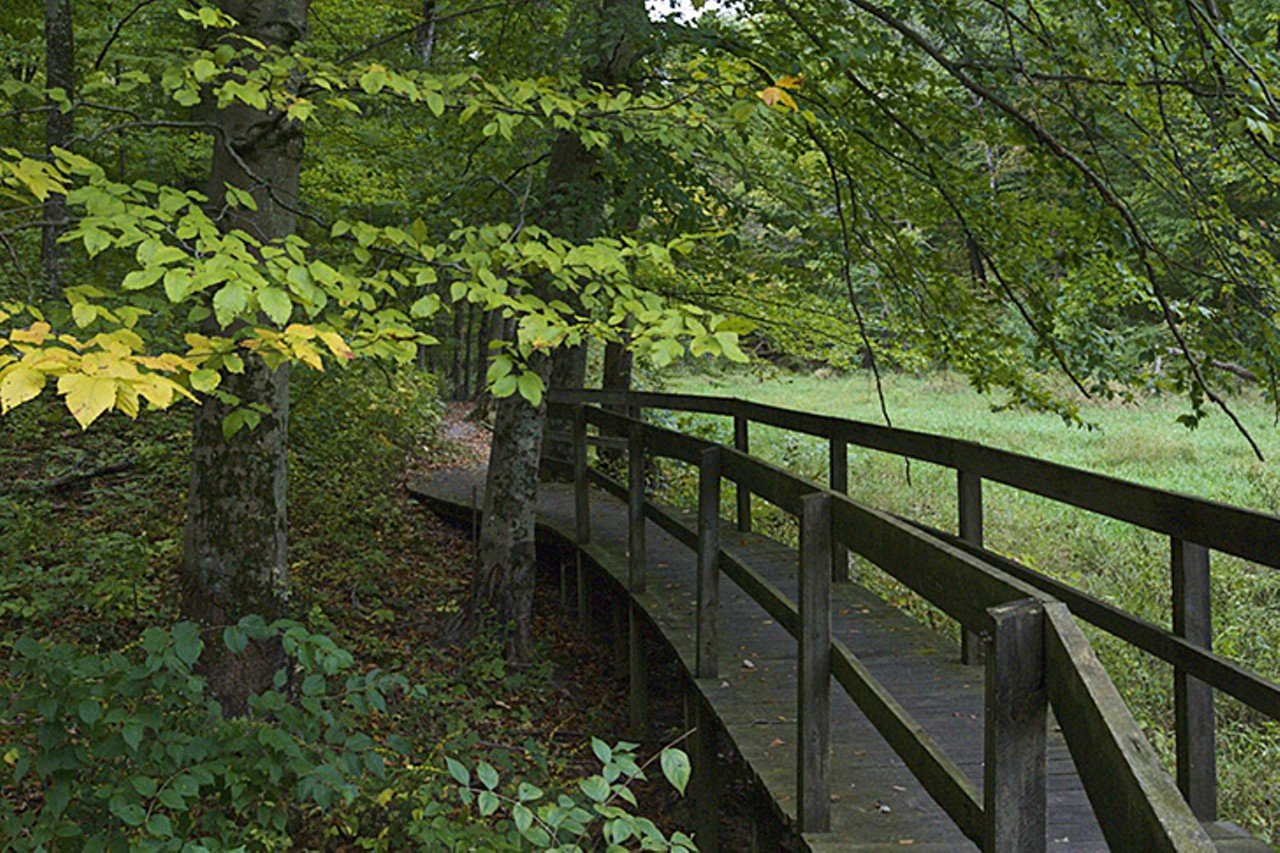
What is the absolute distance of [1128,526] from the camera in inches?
477

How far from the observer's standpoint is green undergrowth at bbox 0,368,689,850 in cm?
374

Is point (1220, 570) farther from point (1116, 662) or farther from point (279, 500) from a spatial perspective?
point (279, 500)

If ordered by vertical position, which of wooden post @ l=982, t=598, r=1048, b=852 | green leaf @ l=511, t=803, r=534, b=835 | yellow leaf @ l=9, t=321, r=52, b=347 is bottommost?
green leaf @ l=511, t=803, r=534, b=835

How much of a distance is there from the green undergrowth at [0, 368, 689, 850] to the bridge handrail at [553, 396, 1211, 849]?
709 millimetres

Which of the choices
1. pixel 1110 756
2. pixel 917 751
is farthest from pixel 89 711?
pixel 1110 756

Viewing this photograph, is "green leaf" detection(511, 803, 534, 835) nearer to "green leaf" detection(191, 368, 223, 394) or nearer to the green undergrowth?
the green undergrowth

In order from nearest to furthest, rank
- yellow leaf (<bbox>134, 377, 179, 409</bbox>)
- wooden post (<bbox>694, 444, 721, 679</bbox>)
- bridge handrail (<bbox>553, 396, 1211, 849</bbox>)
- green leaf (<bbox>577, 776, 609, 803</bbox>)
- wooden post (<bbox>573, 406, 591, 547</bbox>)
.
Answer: bridge handrail (<bbox>553, 396, 1211, 849</bbox>), yellow leaf (<bbox>134, 377, 179, 409</bbox>), green leaf (<bbox>577, 776, 609, 803</bbox>), wooden post (<bbox>694, 444, 721, 679</bbox>), wooden post (<bbox>573, 406, 591, 547</bbox>)

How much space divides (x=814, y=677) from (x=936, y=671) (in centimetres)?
187

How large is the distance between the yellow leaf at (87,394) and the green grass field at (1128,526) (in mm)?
5707

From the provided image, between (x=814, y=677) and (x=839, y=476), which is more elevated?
(x=839, y=476)

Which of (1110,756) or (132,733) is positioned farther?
(132,733)

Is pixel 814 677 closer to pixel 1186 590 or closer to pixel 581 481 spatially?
pixel 1186 590

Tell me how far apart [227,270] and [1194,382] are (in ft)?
15.6

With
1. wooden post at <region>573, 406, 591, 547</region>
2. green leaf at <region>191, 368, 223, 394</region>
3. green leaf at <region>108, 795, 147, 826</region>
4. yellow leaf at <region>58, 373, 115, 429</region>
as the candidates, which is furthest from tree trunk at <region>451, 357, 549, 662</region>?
yellow leaf at <region>58, 373, 115, 429</region>
